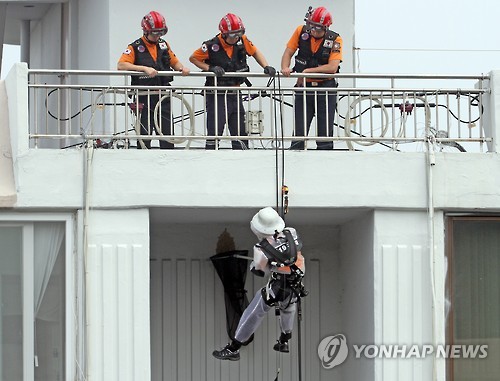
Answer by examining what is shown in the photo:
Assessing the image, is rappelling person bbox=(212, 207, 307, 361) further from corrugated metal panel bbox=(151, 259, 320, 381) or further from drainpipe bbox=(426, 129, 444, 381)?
corrugated metal panel bbox=(151, 259, 320, 381)

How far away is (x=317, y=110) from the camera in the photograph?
58.0ft

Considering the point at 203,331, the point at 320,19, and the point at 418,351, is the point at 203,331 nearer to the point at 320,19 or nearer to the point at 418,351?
the point at 418,351

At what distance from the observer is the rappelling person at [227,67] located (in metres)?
17.5

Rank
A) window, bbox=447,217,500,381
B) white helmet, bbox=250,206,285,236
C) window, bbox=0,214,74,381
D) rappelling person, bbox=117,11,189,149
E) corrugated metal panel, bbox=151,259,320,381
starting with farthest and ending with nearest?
corrugated metal panel, bbox=151,259,320,381, rappelling person, bbox=117,11,189,149, window, bbox=447,217,500,381, window, bbox=0,214,74,381, white helmet, bbox=250,206,285,236

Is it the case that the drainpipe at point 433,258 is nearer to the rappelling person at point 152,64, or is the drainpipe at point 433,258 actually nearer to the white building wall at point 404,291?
the white building wall at point 404,291

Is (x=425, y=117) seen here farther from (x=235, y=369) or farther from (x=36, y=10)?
(x=36, y=10)

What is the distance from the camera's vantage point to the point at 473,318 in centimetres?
1745

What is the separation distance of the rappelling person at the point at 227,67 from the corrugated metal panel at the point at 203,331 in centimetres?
209

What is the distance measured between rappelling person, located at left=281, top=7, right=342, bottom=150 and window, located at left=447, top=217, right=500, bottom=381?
183 centimetres

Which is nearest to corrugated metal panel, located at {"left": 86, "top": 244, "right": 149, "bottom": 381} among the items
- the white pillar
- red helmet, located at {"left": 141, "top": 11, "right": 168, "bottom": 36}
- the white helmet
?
the white pillar

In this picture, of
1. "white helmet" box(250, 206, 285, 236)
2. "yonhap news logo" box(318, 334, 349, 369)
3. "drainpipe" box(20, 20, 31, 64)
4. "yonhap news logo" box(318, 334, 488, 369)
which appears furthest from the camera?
"drainpipe" box(20, 20, 31, 64)

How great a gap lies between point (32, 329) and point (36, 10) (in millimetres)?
8264

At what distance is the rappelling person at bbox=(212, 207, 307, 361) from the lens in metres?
16.1

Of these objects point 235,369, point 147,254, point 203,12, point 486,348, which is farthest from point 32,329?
point 203,12
